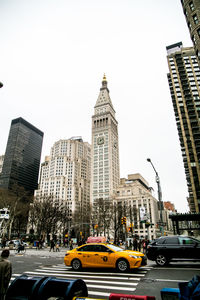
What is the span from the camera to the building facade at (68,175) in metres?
130

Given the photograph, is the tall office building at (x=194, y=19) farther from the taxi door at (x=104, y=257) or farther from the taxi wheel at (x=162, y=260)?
the taxi door at (x=104, y=257)

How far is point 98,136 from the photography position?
146m

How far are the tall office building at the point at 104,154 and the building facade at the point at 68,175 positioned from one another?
1344cm

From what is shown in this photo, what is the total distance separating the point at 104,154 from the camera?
448 feet

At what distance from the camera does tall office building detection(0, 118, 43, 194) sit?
134250mm

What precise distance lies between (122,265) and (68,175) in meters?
134

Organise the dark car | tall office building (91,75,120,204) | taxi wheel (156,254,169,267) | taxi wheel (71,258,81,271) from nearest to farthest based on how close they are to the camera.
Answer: taxi wheel (71,258,81,271)
the dark car
taxi wheel (156,254,169,267)
tall office building (91,75,120,204)

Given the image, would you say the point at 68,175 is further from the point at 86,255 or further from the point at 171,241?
the point at 86,255

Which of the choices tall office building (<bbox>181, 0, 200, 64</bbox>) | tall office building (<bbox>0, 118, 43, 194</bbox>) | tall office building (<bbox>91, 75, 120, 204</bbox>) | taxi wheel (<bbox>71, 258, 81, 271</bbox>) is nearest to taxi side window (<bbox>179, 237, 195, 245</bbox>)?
taxi wheel (<bbox>71, 258, 81, 271</bbox>)

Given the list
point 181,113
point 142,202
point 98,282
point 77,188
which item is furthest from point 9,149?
point 98,282

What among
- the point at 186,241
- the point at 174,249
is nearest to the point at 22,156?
the point at 174,249

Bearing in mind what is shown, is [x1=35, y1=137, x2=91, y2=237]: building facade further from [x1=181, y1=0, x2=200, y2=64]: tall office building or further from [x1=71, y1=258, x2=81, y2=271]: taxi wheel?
[x1=71, y1=258, x2=81, y2=271]: taxi wheel

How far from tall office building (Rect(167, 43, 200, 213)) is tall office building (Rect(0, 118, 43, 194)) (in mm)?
98842

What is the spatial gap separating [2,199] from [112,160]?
93.0 meters
